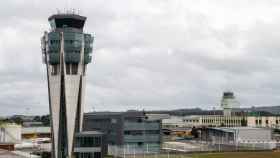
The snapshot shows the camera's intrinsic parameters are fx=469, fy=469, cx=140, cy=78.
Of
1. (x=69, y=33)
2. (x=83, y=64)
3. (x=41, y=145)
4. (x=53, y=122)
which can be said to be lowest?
(x=41, y=145)

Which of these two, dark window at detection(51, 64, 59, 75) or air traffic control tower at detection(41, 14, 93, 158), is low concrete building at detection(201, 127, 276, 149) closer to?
air traffic control tower at detection(41, 14, 93, 158)

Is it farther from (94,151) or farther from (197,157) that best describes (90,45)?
(197,157)

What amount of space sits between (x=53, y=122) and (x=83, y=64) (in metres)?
14.7

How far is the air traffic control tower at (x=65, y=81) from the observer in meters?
104

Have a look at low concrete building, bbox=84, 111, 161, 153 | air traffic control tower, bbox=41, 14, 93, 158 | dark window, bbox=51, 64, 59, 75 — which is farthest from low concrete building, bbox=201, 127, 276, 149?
dark window, bbox=51, 64, 59, 75

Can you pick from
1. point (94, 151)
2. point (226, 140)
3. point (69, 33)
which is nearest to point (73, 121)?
point (94, 151)

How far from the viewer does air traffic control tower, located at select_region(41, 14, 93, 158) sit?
10444 cm

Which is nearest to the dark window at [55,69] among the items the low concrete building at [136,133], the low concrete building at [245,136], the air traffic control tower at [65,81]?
the air traffic control tower at [65,81]

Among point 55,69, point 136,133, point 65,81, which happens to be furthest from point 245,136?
point 55,69

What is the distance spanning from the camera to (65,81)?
4107 inches

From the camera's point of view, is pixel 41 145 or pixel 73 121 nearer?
pixel 73 121

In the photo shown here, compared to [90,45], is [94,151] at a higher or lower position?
lower

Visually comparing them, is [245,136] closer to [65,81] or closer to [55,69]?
[65,81]

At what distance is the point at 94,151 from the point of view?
310 ft
